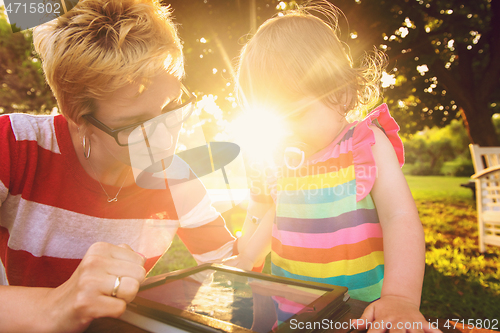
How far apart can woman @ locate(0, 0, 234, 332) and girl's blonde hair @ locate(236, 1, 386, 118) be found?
0.41 m

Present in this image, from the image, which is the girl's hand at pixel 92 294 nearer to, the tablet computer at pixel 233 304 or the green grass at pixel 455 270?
the tablet computer at pixel 233 304

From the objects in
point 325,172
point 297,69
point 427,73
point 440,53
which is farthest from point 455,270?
point 427,73

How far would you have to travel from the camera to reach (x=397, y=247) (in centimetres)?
91

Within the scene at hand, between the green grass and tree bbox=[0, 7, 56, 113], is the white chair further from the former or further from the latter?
tree bbox=[0, 7, 56, 113]

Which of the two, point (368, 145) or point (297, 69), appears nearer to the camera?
point (368, 145)

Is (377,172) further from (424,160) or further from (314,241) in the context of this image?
(424,160)

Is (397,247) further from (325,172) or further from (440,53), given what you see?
(440,53)

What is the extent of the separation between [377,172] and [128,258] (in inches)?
33.4

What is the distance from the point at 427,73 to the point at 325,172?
6.98m

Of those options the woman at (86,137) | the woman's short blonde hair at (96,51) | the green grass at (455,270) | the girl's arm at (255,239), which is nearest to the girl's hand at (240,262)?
the girl's arm at (255,239)

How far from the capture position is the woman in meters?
1.24

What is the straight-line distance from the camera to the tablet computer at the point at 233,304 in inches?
24.2

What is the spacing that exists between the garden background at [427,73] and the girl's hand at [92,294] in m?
1.59

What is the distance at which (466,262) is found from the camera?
3971 mm
